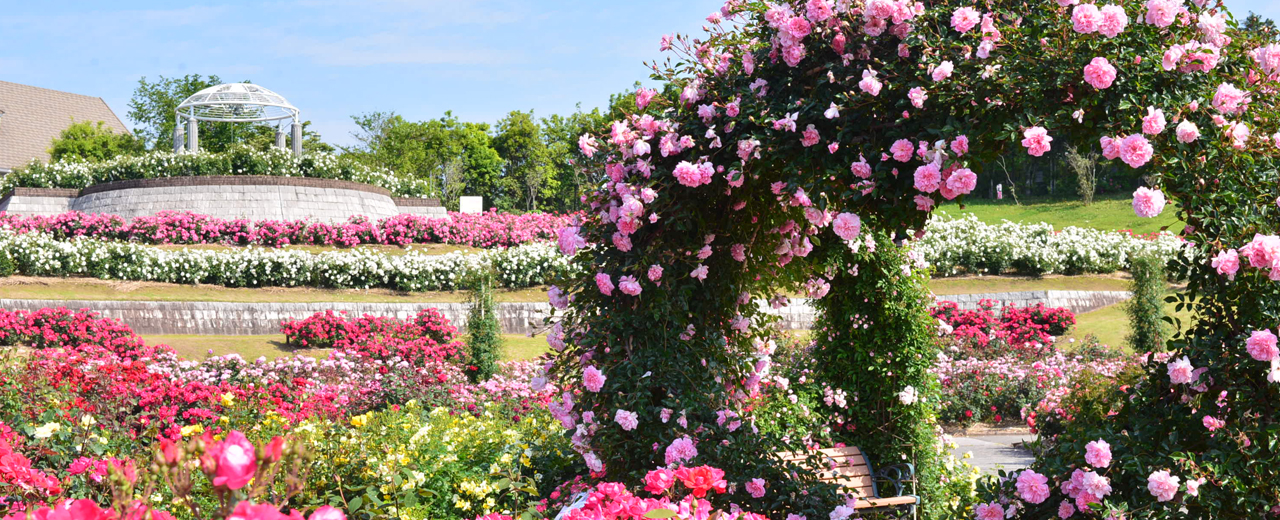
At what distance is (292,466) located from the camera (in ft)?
4.76

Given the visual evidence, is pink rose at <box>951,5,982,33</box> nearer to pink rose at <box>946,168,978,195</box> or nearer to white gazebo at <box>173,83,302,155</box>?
pink rose at <box>946,168,978,195</box>

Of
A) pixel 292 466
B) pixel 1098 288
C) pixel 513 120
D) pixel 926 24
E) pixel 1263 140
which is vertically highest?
pixel 513 120

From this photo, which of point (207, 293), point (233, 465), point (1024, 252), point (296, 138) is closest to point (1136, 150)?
point (233, 465)

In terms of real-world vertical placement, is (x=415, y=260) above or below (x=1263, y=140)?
below

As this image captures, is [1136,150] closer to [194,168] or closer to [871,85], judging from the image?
[871,85]

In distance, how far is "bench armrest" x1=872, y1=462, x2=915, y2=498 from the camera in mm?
5367

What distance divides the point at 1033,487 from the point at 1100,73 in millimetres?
1459

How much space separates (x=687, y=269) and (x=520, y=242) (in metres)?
14.2

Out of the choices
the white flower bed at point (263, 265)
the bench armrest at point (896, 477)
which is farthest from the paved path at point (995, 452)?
the white flower bed at point (263, 265)

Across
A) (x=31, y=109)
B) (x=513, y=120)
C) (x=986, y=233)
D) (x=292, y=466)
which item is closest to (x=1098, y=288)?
(x=986, y=233)

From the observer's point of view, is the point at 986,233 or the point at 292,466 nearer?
the point at 292,466

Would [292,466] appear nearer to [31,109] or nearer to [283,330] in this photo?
[283,330]

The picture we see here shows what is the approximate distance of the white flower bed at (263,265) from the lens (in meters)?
13.8

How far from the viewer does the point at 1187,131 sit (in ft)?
9.42
